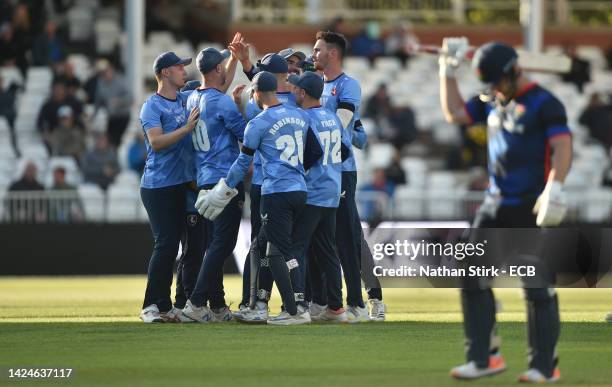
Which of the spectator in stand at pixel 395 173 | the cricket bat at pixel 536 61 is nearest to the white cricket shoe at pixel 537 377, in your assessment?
the cricket bat at pixel 536 61

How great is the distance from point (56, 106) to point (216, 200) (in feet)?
45.9

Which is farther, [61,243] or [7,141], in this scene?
[7,141]

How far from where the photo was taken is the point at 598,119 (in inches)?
1152

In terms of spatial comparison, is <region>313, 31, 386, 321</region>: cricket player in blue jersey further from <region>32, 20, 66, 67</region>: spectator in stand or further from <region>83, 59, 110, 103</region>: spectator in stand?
<region>32, 20, 66, 67</region>: spectator in stand

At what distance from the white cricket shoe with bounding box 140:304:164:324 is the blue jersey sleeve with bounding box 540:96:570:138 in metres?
5.27

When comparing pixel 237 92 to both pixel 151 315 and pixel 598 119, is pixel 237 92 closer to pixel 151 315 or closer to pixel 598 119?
pixel 151 315

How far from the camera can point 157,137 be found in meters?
13.4

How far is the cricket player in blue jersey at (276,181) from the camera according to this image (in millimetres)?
12828

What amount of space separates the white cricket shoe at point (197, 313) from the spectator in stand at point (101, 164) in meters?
11.7

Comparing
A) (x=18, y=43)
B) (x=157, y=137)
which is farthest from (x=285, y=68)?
(x=18, y=43)

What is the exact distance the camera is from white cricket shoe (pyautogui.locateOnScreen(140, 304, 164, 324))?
13531 mm

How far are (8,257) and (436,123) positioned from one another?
32.0ft

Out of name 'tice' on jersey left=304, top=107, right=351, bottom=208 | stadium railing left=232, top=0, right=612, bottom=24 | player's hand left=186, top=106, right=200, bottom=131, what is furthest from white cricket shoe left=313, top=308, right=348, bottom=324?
stadium railing left=232, top=0, right=612, bottom=24

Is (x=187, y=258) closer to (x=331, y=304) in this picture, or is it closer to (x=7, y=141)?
(x=331, y=304)
